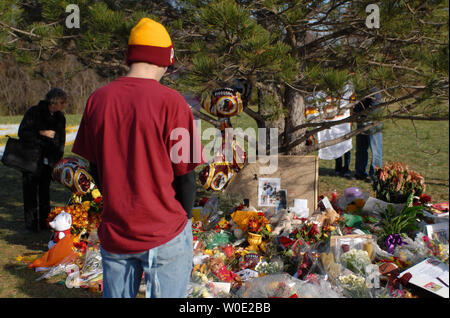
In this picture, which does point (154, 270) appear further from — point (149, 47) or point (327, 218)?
point (327, 218)

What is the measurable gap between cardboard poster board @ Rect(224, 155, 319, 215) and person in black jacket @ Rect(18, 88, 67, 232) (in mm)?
1646

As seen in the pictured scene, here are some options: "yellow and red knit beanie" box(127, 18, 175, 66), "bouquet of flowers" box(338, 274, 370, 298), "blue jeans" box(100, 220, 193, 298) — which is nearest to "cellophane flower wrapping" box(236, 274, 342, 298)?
"bouquet of flowers" box(338, 274, 370, 298)

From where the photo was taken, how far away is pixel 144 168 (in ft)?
4.46

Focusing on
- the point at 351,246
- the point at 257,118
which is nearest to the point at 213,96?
the point at 257,118

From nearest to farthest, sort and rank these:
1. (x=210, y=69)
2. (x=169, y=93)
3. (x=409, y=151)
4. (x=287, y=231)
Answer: (x=169, y=93) < (x=210, y=69) < (x=287, y=231) < (x=409, y=151)

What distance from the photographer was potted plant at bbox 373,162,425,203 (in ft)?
11.1

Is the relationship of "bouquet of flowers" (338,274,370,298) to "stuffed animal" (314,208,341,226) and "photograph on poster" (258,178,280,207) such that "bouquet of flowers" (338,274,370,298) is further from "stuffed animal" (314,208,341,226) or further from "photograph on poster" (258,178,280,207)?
"photograph on poster" (258,178,280,207)

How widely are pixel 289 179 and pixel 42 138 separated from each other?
2.30m

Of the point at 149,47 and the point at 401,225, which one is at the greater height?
the point at 149,47

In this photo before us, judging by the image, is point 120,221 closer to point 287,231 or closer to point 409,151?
point 287,231

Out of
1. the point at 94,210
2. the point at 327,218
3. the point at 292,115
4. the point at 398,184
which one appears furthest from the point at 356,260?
the point at 94,210
